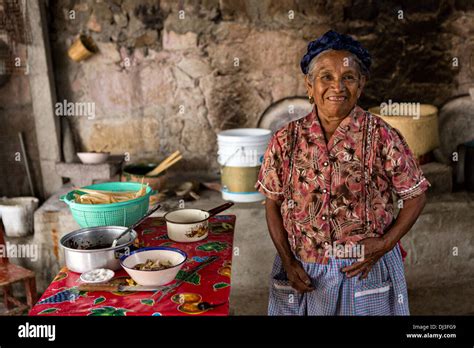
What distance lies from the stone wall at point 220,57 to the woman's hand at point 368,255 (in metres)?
2.32

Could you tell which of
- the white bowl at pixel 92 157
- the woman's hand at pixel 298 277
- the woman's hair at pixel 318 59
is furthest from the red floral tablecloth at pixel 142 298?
the white bowl at pixel 92 157

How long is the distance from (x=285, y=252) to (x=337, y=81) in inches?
27.6

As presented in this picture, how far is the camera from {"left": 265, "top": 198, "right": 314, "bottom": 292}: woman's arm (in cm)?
209

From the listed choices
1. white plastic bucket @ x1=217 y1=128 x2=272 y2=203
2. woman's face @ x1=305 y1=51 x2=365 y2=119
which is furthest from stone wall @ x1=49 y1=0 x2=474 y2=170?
woman's face @ x1=305 y1=51 x2=365 y2=119

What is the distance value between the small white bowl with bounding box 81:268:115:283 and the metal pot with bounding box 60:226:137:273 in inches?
1.1

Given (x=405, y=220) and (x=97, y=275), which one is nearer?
(x=97, y=275)

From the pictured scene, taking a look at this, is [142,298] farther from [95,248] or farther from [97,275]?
[95,248]

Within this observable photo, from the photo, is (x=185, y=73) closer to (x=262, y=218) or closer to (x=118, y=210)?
(x=262, y=218)

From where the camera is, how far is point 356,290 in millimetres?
2057

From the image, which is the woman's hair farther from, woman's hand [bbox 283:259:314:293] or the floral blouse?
woman's hand [bbox 283:259:314:293]

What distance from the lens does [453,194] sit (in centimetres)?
384

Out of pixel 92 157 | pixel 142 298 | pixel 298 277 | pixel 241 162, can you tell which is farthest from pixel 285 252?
pixel 92 157

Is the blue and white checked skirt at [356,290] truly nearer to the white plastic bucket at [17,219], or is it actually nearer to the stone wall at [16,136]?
the white plastic bucket at [17,219]
